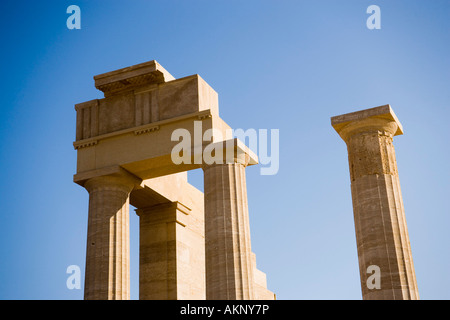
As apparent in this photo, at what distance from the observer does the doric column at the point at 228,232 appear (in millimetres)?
34438

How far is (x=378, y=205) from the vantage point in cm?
3256

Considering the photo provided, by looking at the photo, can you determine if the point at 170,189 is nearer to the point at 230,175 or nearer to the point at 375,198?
the point at 230,175

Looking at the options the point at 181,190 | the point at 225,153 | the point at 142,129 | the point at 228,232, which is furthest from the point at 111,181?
the point at 228,232

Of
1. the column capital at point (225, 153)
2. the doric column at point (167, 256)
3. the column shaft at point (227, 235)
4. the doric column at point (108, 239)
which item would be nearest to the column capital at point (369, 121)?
the column capital at point (225, 153)

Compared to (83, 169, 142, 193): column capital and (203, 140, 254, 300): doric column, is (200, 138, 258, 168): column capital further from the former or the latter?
(83, 169, 142, 193): column capital

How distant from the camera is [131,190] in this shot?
40.5 m

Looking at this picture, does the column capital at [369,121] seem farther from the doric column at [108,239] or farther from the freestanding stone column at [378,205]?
the doric column at [108,239]

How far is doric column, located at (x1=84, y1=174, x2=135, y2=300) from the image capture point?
37.0 meters

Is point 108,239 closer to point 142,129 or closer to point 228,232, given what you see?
point 142,129

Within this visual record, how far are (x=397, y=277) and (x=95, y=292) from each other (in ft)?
45.1

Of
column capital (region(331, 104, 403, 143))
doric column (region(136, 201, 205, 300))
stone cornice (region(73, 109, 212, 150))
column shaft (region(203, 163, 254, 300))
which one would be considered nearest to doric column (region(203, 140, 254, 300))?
column shaft (region(203, 163, 254, 300))
